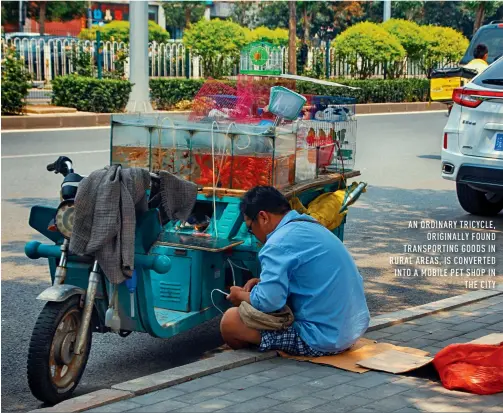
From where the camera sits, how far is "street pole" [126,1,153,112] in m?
20.0

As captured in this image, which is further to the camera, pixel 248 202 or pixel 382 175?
pixel 382 175

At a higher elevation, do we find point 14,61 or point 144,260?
point 14,61

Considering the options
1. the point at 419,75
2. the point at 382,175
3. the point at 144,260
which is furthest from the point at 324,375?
the point at 419,75

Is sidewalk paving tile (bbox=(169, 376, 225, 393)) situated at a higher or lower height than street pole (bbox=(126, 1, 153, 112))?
lower

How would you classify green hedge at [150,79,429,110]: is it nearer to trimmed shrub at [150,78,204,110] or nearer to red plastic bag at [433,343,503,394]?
trimmed shrub at [150,78,204,110]

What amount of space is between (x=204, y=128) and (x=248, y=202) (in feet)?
3.43

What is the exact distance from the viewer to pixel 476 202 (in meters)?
9.83

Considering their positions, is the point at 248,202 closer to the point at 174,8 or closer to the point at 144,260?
the point at 144,260

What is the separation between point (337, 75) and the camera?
28.0 metres

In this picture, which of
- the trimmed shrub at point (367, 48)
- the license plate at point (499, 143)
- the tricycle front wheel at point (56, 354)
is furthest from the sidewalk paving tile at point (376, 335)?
the trimmed shrub at point (367, 48)

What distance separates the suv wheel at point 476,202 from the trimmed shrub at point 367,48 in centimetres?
1759

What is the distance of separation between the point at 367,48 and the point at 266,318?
23.2m

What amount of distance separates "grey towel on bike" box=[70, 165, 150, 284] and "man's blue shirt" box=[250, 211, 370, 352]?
74 centimetres

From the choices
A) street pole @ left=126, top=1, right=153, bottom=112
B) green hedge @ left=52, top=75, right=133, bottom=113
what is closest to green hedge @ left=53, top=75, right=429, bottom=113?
green hedge @ left=52, top=75, right=133, bottom=113
